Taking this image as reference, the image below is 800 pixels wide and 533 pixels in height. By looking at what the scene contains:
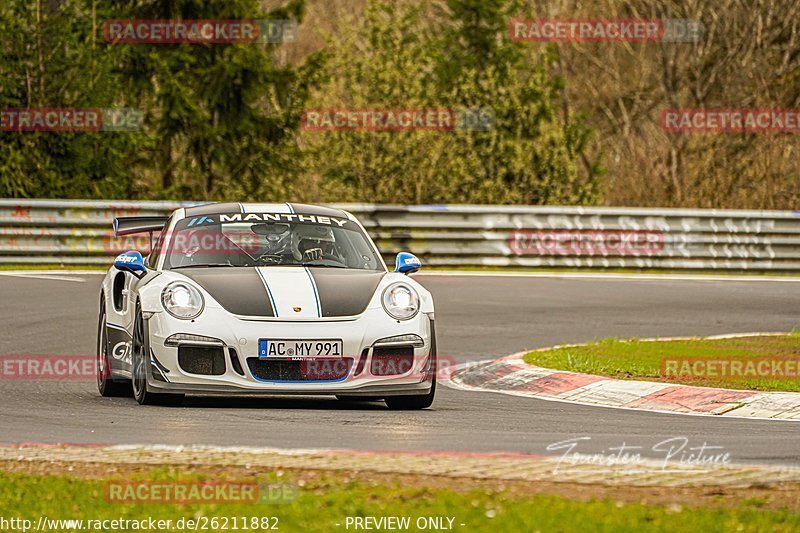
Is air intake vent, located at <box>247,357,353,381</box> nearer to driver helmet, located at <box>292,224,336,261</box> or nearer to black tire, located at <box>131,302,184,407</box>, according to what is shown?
black tire, located at <box>131,302,184,407</box>

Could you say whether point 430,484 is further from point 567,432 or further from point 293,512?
point 567,432

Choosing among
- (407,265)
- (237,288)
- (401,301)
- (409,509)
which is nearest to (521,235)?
(407,265)

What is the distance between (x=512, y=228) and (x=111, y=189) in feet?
21.7

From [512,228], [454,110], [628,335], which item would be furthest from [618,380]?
[454,110]

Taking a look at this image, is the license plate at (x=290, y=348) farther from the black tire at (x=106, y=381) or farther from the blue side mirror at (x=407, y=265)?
the black tire at (x=106, y=381)

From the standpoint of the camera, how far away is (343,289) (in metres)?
10.5

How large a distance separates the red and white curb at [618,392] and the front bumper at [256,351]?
1992 millimetres

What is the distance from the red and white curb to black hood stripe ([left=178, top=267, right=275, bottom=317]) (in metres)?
2.64

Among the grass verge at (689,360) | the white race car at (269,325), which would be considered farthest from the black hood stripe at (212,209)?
the grass verge at (689,360)

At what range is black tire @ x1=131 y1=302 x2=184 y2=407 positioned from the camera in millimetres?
10382

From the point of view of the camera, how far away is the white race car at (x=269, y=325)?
10.1 meters

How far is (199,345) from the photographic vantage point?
1014 cm

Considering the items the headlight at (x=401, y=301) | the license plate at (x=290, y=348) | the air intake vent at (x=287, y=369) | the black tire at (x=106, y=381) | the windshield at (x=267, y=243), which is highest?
the windshield at (x=267, y=243)

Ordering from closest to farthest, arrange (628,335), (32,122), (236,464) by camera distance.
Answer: (236,464)
(628,335)
(32,122)
